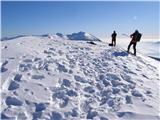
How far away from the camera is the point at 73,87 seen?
14.1 meters

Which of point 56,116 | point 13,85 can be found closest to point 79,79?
point 13,85

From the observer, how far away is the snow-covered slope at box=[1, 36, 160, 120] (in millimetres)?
11969

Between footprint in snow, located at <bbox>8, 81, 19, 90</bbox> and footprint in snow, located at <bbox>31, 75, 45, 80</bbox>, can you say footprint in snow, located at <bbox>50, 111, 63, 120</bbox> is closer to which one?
footprint in snow, located at <bbox>8, 81, 19, 90</bbox>

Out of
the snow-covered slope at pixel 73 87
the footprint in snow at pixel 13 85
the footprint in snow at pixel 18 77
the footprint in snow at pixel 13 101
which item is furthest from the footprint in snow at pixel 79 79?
→ the footprint in snow at pixel 13 101

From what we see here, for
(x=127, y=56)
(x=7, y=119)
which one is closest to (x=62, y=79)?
(x=7, y=119)

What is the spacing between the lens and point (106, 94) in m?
13.9

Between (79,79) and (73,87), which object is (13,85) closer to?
(73,87)

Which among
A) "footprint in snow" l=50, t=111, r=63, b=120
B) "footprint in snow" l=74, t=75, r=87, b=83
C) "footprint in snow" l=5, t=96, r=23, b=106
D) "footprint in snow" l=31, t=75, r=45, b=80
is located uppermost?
"footprint in snow" l=31, t=75, r=45, b=80

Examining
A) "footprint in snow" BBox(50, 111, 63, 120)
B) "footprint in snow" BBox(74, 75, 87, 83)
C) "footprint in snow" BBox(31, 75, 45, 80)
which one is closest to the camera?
"footprint in snow" BBox(50, 111, 63, 120)

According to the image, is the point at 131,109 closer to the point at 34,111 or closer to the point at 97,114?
the point at 97,114

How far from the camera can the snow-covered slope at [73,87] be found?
12.0 m

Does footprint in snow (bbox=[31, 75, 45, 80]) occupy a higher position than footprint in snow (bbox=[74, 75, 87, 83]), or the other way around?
footprint in snow (bbox=[31, 75, 45, 80])

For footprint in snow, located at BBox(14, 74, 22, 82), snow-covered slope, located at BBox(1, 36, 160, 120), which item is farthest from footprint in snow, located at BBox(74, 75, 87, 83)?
footprint in snow, located at BBox(14, 74, 22, 82)

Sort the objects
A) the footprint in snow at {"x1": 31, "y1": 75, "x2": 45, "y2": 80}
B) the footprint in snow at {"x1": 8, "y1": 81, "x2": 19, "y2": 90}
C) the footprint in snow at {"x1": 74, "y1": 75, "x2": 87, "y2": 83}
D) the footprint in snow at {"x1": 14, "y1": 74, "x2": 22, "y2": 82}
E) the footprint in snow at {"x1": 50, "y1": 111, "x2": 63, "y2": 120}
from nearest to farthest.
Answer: the footprint in snow at {"x1": 50, "y1": 111, "x2": 63, "y2": 120}
the footprint in snow at {"x1": 8, "y1": 81, "x2": 19, "y2": 90}
the footprint in snow at {"x1": 14, "y1": 74, "x2": 22, "y2": 82}
the footprint in snow at {"x1": 31, "y1": 75, "x2": 45, "y2": 80}
the footprint in snow at {"x1": 74, "y1": 75, "x2": 87, "y2": 83}
